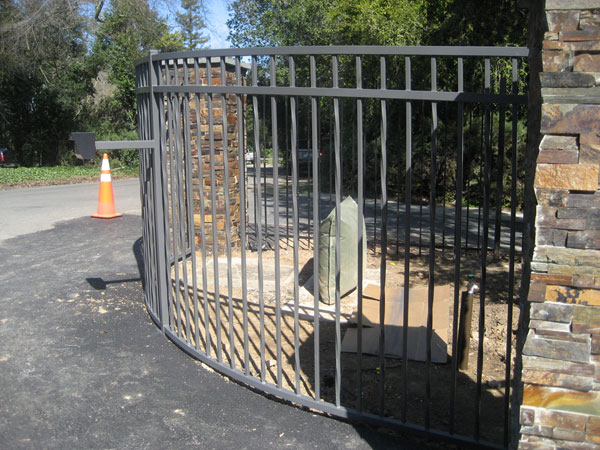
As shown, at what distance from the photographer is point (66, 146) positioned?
22750mm

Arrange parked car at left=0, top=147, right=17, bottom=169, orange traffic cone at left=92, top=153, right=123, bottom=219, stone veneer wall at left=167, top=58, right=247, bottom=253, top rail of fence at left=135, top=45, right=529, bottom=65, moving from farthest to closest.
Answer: parked car at left=0, top=147, right=17, bottom=169, orange traffic cone at left=92, top=153, right=123, bottom=219, stone veneer wall at left=167, top=58, right=247, bottom=253, top rail of fence at left=135, top=45, right=529, bottom=65

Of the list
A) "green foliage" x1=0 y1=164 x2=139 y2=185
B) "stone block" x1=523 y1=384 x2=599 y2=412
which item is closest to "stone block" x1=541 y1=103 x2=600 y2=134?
"stone block" x1=523 y1=384 x2=599 y2=412

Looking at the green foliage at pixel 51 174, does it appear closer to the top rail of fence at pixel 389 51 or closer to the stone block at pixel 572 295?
the top rail of fence at pixel 389 51

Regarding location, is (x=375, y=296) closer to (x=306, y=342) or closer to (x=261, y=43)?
(x=306, y=342)

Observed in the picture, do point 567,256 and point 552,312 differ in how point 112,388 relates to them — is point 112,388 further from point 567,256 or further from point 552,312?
point 567,256

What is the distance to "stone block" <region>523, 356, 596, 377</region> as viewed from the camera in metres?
2.32

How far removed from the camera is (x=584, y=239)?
2264 mm

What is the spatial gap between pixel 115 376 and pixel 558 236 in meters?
3.14

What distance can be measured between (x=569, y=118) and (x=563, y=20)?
0.36 m

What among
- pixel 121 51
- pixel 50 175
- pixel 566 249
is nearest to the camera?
pixel 566 249

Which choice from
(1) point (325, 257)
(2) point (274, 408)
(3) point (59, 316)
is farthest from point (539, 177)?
(3) point (59, 316)

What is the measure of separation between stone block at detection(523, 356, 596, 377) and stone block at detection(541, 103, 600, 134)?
2.92 ft

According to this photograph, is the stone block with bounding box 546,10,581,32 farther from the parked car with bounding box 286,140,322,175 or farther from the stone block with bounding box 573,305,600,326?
the parked car with bounding box 286,140,322,175

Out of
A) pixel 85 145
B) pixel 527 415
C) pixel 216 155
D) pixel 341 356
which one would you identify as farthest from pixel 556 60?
pixel 216 155
